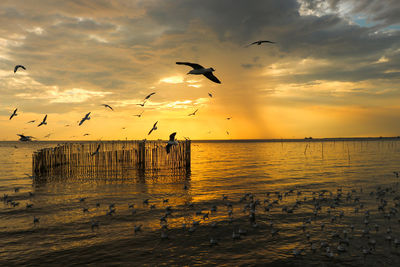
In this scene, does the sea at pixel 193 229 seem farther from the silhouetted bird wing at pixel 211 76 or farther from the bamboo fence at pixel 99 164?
the bamboo fence at pixel 99 164

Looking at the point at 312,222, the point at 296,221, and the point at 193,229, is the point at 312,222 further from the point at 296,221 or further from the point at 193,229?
the point at 193,229

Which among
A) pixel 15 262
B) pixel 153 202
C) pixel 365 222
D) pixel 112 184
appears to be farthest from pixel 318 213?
pixel 112 184

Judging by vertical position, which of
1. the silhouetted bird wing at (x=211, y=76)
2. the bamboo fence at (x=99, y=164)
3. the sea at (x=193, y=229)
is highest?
the silhouetted bird wing at (x=211, y=76)

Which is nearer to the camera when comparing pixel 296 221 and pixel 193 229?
pixel 193 229

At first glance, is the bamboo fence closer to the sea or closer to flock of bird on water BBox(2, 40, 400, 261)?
the sea

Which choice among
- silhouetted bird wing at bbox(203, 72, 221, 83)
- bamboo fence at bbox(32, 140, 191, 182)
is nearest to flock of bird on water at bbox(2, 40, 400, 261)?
silhouetted bird wing at bbox(203, 72, 221, 83)

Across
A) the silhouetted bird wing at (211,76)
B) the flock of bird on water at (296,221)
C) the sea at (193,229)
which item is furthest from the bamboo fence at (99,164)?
the silhouetted bird wing at (211,76)

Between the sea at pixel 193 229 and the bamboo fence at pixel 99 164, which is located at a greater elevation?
the bamboo fence at pixel 99 164

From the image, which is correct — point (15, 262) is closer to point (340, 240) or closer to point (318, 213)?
point (340, 240)

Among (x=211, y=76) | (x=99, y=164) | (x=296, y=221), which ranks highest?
(x=211, y=76)

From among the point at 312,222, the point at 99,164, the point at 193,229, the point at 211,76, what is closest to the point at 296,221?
the point at 312,222

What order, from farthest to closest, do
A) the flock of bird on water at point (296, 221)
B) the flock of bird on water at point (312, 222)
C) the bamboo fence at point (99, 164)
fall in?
the bamboo fence at point (99, 164) < the flock of bird on water at point (296, 221) < the flock of bird on water at point (312, 222)

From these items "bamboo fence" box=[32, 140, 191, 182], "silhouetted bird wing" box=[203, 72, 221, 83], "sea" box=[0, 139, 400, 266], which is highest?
"silhouetted bird wing" box=[203, 72, 221, 83]

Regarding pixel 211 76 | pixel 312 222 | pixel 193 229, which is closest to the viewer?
pixel 211 76
